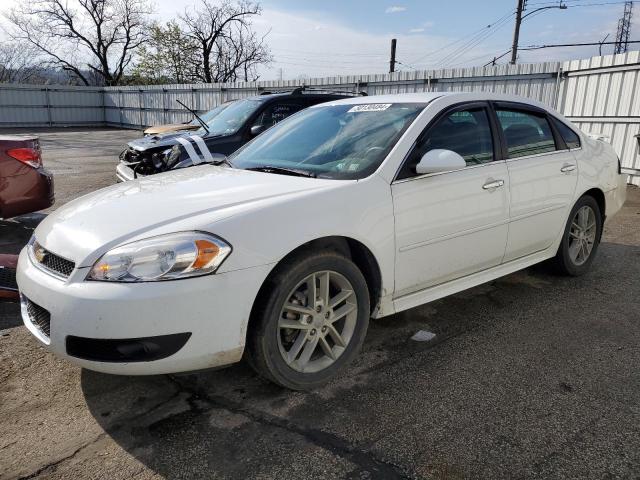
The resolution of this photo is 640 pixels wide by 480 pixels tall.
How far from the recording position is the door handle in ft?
11.4

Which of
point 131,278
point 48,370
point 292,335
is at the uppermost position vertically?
point 131,278

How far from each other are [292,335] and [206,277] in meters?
0.70

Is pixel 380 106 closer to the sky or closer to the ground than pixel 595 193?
closer to the sky

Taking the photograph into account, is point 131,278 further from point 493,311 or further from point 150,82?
point 150,82

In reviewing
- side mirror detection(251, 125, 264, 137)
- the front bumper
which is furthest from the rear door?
side mirror detection(251, 125, 264, 137)

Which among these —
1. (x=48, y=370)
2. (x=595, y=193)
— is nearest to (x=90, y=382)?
(x=48, y=370)

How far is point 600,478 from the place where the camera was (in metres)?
2.09

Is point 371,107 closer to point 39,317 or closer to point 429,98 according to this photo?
point 429,98

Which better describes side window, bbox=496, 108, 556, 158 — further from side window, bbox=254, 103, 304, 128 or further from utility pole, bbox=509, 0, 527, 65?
utility pole, bbox=509, 0, 527, 65

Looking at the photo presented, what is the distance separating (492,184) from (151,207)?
2.28 m

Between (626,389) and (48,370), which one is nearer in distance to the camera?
(626,389)

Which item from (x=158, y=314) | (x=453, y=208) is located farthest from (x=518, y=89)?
(x=158, y=314)

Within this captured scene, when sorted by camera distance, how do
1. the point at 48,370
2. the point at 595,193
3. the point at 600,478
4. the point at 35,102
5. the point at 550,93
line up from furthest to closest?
the point at 35,102 < the point at 550,93 < the point at 595,193 < the point at 48,370 < the point at 600,478

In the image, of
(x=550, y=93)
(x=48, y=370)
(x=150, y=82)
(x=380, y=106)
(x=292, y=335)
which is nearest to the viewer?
(x=292, y=335)
